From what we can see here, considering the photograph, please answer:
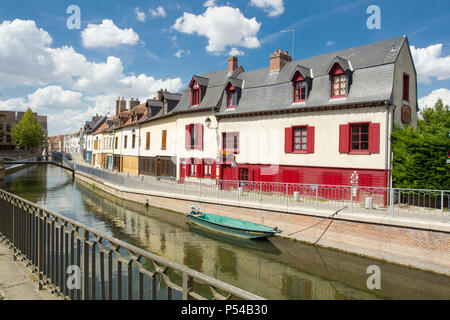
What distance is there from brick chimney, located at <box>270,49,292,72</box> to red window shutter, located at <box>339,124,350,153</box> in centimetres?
772

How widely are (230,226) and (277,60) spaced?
1362cm

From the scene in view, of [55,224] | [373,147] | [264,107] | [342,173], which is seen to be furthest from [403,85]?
[55,224]

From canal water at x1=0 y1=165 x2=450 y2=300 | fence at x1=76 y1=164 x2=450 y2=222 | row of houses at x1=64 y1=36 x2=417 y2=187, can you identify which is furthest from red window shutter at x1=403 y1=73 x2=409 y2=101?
canal water at x1=0 y1=165 x2=450 y2=300

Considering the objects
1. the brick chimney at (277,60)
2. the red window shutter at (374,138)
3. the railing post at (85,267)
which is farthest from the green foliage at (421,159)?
the railing post at (85,267)

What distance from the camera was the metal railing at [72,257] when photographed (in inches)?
112

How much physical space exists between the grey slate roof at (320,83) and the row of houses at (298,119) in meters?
0.06

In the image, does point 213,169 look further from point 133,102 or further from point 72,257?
point 133,102

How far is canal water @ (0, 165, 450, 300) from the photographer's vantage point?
938 cm

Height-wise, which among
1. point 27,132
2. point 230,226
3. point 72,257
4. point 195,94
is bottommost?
point 230,226

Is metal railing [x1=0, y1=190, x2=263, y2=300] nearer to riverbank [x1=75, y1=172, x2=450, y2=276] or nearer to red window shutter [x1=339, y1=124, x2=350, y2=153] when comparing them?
riverbank [x1=75, y1=172, x2=450, y2=276]

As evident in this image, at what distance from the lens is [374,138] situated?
15.6m

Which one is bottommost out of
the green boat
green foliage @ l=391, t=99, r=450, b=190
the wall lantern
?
the green boat

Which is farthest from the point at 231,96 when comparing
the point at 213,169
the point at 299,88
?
the point at 299,88

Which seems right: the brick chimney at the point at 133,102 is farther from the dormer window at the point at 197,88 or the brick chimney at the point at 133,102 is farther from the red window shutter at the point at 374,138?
the red window shutter at the point at 374,138
